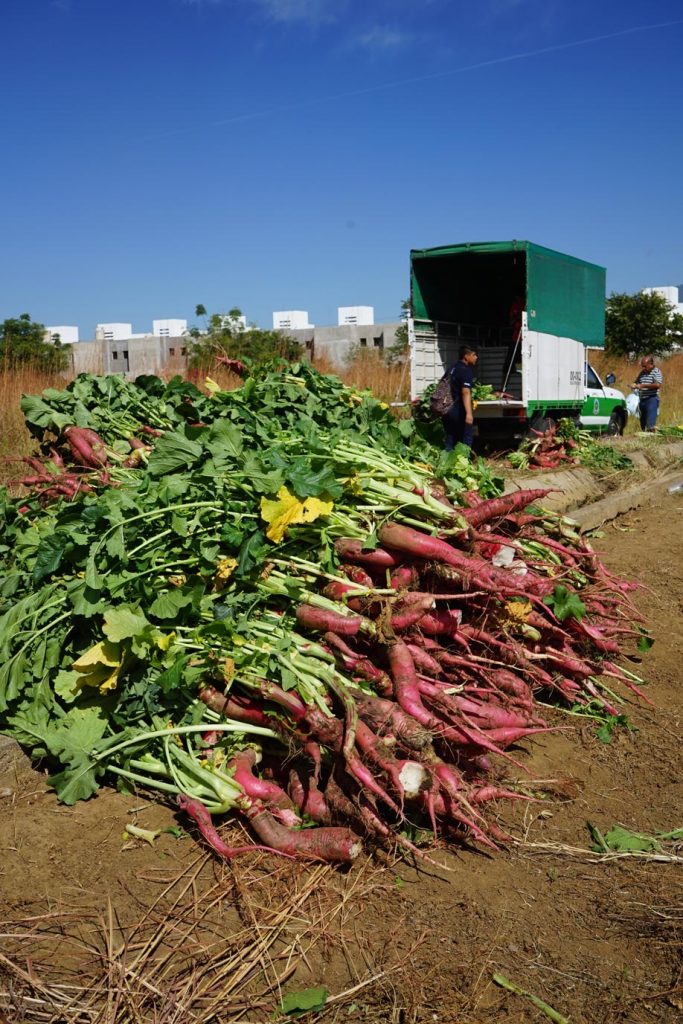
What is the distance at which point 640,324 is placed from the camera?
103ft

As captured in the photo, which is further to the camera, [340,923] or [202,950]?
[340,923]

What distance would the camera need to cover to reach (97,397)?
6.92 metres

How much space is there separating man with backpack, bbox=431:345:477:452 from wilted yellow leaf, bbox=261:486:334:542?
7699 millimetres

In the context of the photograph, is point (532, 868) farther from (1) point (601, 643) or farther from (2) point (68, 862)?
(2) point (68, 862)

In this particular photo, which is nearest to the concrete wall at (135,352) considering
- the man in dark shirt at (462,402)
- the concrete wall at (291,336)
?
the concrete wall at (291,336)

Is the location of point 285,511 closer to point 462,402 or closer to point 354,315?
point 462,402

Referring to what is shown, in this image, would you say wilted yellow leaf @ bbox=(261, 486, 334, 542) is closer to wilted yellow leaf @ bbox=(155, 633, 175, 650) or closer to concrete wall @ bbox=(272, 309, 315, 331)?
wilted yellow leaf @ bbox=(155, 633, 175, 650)

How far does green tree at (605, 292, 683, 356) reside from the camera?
31.1 metres

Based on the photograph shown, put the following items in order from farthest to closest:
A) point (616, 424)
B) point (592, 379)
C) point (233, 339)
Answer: point (233, 339), point (616, 424), point (592, 379)

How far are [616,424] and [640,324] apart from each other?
1507cm

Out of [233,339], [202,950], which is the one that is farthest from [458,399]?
[233,339]

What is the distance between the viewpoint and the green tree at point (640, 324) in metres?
31.1

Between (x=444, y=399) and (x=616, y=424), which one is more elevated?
(x=444, y=399)

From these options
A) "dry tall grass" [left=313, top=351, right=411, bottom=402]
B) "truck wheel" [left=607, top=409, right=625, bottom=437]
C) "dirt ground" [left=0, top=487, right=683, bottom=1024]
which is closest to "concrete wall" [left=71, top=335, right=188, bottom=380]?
"dry tall grass" [left=313, top=351, right=411, bottom=402]
